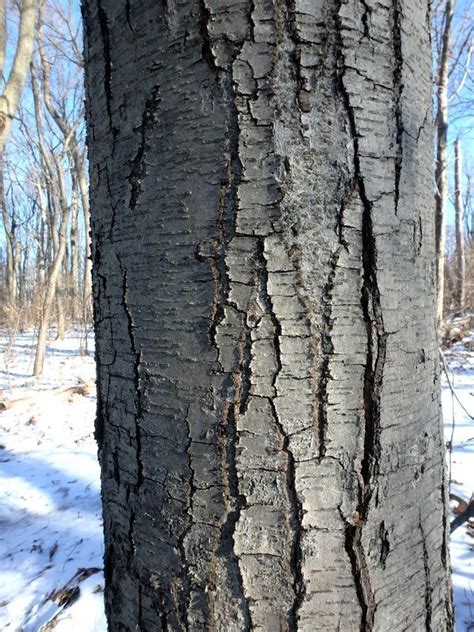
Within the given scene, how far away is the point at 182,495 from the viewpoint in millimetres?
607

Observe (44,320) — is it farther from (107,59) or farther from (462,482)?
(107,59)

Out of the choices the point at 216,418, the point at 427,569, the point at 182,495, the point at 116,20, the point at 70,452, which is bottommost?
the point at 70,452

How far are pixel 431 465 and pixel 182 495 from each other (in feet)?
1.21

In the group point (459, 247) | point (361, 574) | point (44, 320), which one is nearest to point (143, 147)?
point (361, 574)

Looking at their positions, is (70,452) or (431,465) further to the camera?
(70,452)

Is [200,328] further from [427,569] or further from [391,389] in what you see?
[427,569]

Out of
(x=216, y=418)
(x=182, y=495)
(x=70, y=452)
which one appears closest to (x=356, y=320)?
(x=216, y=418)

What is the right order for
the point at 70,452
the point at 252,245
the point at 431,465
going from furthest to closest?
the point at 70,452 < the point at 431,465 < the point at 252,245

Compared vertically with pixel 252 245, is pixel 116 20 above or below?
above

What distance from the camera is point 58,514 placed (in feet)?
11.0

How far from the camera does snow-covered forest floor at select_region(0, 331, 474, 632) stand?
225 centimetres

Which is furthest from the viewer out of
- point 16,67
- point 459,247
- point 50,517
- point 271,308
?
point 459,247

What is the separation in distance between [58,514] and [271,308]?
3.41 metres

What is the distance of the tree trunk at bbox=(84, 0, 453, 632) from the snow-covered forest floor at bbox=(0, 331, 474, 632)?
1643 mm
